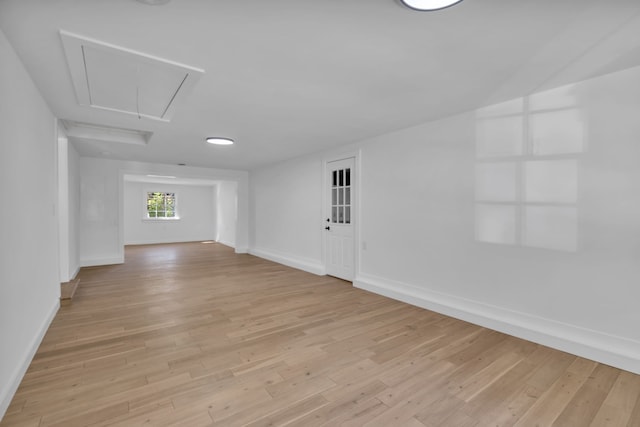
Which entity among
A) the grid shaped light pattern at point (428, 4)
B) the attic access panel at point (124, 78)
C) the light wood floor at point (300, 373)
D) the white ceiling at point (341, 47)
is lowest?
the light wood floor at point (300, 373)

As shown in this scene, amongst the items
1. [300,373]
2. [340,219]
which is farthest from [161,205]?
[300,373]

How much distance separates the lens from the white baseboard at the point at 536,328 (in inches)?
91.3

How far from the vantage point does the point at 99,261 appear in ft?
21.3

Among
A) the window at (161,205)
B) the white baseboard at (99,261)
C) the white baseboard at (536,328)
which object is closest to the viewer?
the white baseboard at (536,328)

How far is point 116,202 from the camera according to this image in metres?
6.68

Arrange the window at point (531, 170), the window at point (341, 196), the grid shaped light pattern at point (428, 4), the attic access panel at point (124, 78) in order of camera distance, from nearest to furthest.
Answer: the grid shaped light pattern at point (428, 4)
the attic access panel at point (124, 78)
the window at point (531, 170)
the window at point (341, 196)

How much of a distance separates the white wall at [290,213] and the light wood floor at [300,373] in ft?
7.51

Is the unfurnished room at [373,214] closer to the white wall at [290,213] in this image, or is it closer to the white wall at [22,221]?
the white wall at [22,221]

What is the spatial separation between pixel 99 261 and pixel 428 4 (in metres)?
7.71

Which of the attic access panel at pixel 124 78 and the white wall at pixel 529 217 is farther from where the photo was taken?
the white wall at pixel 529 217

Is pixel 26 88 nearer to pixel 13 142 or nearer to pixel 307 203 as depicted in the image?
pixel 13 142

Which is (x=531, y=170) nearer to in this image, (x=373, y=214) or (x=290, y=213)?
(x=373, y=214)

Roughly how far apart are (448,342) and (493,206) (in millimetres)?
1487

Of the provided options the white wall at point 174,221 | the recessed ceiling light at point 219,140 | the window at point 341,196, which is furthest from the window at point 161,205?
the window at point 341,196
